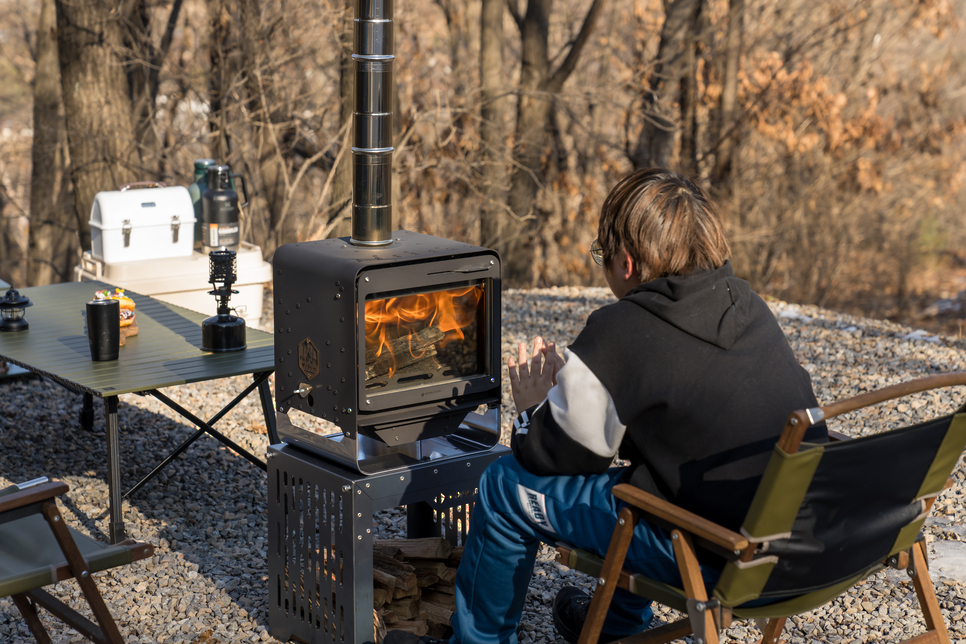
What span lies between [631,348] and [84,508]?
271cm

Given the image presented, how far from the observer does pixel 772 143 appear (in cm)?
1220

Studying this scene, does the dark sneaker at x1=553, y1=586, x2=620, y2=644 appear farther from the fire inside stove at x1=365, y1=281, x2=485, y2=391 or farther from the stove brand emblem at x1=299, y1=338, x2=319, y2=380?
the stove brand emblem at x1=299, y1=338, x2=319, y2=380

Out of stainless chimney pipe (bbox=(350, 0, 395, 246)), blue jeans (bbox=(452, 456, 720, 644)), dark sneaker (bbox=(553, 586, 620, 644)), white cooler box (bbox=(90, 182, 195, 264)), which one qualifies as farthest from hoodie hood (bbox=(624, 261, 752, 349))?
white cooler box (bbox=(90, 182, 195, 264))

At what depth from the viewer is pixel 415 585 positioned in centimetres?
293

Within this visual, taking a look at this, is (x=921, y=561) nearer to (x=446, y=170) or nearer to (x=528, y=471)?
(x=528, y=471)

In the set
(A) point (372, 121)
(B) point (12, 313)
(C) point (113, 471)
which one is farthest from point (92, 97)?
(A) point (372, 121)

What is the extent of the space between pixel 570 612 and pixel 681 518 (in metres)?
0.94

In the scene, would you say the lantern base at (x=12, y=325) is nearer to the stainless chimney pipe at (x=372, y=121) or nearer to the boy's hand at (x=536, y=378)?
the stainless chimney pipe at (x=372, y=121)

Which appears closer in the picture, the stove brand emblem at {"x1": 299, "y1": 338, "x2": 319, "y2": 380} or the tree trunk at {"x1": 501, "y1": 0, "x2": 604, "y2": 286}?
the stove brand emblem at {"x1": 299, "y1": 338, "x2": 319, "y2": 380}

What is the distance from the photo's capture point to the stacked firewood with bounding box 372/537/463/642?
285 cm

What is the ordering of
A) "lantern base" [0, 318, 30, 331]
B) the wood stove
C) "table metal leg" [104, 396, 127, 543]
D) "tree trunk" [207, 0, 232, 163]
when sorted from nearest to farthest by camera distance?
the wood stove < "table metal leg" [104, 396, 127, 543] < "lantern base" [0, 318, 30, 331] < "tree trunk" [207, 0, 232, 163]

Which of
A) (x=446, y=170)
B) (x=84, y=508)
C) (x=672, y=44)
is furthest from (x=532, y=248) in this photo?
(x=84, y=508)

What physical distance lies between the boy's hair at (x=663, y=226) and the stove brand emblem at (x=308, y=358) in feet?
2.87

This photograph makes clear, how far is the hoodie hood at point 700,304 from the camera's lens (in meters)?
2.21
